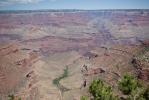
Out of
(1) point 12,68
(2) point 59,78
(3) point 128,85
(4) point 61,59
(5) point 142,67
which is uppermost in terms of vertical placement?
(3) point 128,85

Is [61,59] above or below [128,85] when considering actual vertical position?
below

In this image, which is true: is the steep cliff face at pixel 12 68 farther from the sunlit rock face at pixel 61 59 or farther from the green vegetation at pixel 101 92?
the green vegetation at pixel 101 92

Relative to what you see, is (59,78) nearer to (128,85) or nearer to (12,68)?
(12,68)

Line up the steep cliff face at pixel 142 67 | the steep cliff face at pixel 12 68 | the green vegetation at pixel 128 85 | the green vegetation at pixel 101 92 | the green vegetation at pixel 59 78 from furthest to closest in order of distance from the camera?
the green vegetation at pixel 59 78
the steep cliff face at pixel 12 68
the steep cliff face at pixel 142 67
the green vegetation at pixel 128 85
the green vegetation at pixel 101 92

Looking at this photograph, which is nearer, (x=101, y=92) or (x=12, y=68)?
(x=101, y=92)

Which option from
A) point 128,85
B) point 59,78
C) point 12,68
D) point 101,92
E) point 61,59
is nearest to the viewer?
Result: point 101,92

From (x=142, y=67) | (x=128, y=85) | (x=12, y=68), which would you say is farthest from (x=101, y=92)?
(x=12, y=68)

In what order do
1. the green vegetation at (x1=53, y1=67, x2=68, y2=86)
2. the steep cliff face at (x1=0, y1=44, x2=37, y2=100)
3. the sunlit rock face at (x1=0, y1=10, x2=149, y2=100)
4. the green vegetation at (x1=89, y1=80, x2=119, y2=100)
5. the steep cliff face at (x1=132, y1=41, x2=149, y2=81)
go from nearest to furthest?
the green vegetation at (x1=89, y1=80, x2=119, y2=100), the steep cliff face at (x1=132, y1=41, x2=149, y2=81), the sunlit rock face at (x1=0, y1=10, x2=149, y2=100), the steep cliff face at (x1=0, y1=44, x2=37, y2=100), the green vegetation at (x1=53, y1=67, x2=68, y2=86)

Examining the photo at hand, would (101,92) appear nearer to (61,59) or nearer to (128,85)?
(128,85)

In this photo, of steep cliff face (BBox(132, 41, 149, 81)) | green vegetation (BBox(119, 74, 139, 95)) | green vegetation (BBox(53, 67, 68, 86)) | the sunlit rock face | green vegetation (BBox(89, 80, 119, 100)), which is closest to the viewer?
green vegetation (BBox(89, 80, 119, 100))

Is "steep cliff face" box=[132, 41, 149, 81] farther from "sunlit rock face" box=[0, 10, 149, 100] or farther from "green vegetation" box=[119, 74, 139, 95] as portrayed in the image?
"green vegetation" box=[119, 74, 139, 95]

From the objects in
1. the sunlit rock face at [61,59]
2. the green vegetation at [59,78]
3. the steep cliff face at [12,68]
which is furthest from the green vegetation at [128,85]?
the green vegetation at [59,78]

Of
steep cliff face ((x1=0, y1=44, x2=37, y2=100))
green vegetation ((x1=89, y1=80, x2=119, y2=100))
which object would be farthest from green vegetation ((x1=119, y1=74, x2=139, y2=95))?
steep cliff face ((x1=0, y1=44, x2=37, y2=100))

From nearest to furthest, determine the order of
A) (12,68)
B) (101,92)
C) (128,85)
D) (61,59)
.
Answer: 1. (101,92)
2. (128,85)
3. (12,68)
4. (61,59)
